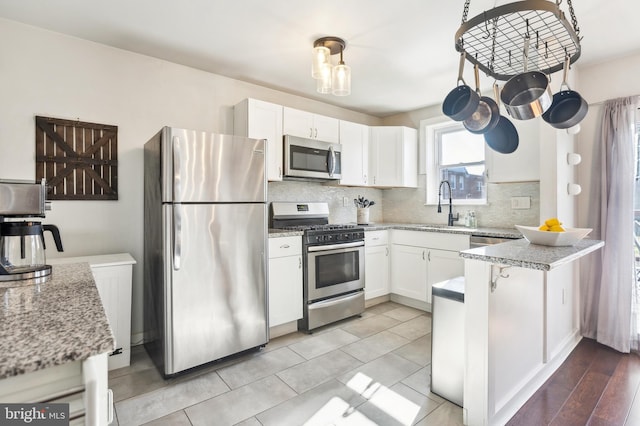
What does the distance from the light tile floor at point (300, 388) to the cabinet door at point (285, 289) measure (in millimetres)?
210

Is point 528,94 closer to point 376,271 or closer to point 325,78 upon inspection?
point 325,78

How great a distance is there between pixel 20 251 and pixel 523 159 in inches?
144

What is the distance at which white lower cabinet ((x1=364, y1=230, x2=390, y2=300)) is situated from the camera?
143 inches

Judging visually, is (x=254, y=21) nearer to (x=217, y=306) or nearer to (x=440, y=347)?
(x=217, y=306)

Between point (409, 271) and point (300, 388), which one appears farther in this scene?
point (409, 271)

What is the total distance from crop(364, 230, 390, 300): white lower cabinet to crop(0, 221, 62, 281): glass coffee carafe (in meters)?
2.77

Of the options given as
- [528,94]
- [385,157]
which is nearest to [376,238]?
[385,157]

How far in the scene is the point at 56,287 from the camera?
1.25 m

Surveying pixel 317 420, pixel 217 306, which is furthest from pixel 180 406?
pixel 317 420

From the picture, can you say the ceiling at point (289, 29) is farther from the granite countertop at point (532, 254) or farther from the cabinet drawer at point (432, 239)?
the cabinet drawer at point (432, 239)

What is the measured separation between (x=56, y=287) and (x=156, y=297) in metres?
1.24

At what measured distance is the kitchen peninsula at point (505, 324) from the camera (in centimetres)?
166

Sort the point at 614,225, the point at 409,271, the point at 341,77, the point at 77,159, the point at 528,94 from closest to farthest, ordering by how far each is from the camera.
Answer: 1. the point at 528,94
2. the point at 341,77
3. the point at 77,159
4. the point at 614,225
5. the point at 409,271

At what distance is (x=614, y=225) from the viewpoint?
8.82 feet
